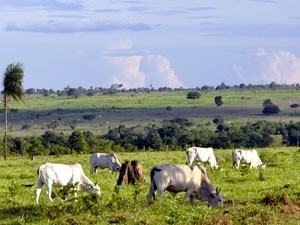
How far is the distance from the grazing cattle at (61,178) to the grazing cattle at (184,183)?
2340 mm

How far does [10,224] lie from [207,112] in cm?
12114

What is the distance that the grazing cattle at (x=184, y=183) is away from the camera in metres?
20.3

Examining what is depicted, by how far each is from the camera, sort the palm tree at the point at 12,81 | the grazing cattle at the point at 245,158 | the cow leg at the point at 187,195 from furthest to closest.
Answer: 1. the palm tree at the point at 12,81
2. the grazing cattle at the point at 245,158
3. the cow leg at the point at 187,195

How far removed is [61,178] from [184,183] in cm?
376

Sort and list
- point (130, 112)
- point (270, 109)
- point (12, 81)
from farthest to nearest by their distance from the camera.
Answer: point (130, 112) → point (270, 109) → point (12, 81)

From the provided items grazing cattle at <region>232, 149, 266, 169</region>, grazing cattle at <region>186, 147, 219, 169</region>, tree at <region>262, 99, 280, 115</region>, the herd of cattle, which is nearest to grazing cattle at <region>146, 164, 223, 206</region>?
the herd of cattle

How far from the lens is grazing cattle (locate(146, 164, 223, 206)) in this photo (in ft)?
66.7

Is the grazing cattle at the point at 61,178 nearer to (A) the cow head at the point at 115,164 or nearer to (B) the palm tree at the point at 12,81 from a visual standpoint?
(A) the cow head at the point at 115,164

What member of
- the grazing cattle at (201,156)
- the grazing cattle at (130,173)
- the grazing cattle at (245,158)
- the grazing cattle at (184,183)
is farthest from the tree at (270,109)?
the grazing cattle at (184,183)

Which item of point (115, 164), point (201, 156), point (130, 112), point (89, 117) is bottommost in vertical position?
point (89, 117)

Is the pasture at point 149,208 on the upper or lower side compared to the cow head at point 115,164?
upper

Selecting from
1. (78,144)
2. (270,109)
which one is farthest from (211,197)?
(270,109)

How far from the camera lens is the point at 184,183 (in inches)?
813

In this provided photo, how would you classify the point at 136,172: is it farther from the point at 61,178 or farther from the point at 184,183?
the point at 184,183
